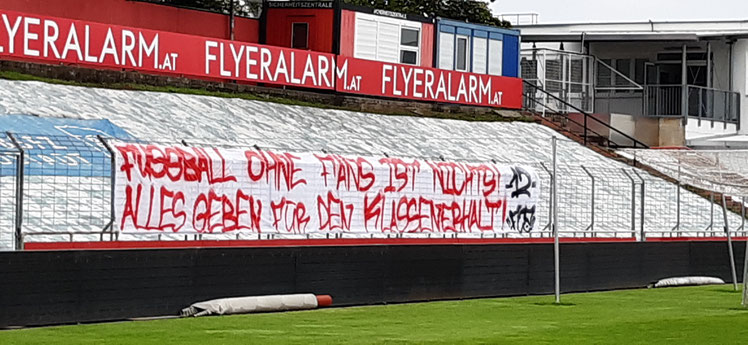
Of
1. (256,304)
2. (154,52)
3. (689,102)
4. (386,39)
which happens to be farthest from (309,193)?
(689,102)

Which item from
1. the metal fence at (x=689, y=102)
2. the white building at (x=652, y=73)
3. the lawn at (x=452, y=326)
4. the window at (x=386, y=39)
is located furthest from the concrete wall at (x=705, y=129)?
the lawn at (x=452, y=326)

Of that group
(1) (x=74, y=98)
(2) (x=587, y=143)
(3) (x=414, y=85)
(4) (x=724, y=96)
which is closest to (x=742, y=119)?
→ (4) (x=724, y=96)

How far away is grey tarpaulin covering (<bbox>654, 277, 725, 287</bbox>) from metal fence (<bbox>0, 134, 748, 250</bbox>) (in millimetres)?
1118

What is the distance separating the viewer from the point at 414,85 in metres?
48.1

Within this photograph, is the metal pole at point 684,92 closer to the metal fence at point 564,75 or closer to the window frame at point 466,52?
the metal fence at point 564,75

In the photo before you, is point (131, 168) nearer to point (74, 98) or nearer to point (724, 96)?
point (74, 98)

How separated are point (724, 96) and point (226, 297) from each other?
44.2m

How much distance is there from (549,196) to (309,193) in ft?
21.2

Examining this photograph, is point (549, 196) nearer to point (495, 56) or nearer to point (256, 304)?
point (256, 304)

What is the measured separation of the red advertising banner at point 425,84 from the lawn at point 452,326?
74.1 feet

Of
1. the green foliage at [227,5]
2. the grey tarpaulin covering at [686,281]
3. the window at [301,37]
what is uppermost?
the green foliage at [227,5]

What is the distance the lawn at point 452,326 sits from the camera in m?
16.1

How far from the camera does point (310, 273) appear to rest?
21.6 metres

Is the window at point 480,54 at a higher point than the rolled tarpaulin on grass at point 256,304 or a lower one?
higher
